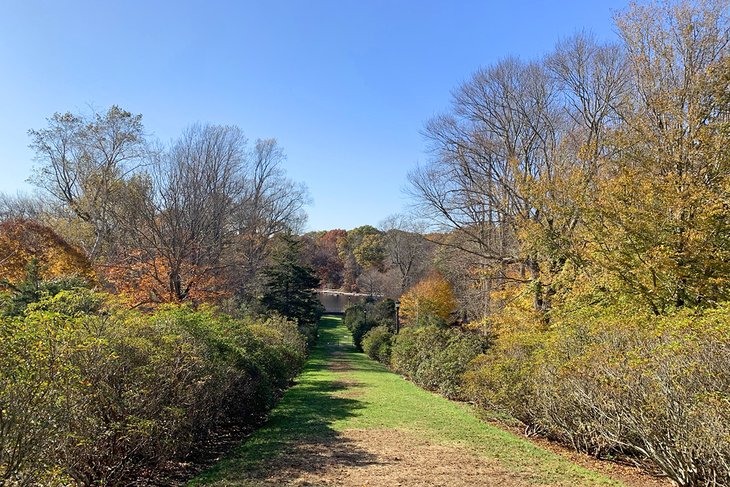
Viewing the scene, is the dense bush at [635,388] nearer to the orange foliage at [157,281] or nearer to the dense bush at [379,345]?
the orange foliage at [157,281]

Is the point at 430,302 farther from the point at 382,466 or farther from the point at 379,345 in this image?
the point at 382,466

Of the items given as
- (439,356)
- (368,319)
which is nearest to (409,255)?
(368,319)

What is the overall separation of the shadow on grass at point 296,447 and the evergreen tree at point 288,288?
57.4 feet

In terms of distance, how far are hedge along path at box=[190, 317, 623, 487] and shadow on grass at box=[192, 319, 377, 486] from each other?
16 millimetres

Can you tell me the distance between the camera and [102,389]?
522cm

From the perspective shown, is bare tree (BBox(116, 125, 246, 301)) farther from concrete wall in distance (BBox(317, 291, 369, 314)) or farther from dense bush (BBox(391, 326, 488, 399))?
concrete wall in distance (BBox(317, 291, 369, 314))

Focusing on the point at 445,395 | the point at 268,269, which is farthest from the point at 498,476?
the point at 268,269

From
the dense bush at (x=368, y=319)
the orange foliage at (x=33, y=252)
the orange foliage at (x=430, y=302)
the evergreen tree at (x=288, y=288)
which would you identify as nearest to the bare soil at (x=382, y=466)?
the orange foliage at (x=33, y=252)

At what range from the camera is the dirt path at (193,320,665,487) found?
20.4ft

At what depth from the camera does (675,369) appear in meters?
5.49

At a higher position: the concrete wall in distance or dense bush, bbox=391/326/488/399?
the concrete wall in distance

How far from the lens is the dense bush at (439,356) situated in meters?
15.5

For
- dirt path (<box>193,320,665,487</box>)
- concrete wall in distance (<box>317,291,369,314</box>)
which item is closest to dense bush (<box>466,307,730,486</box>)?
dirt path (<box>193,320,665,487</box>)

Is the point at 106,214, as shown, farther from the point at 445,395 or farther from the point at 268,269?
the point at 445,395
